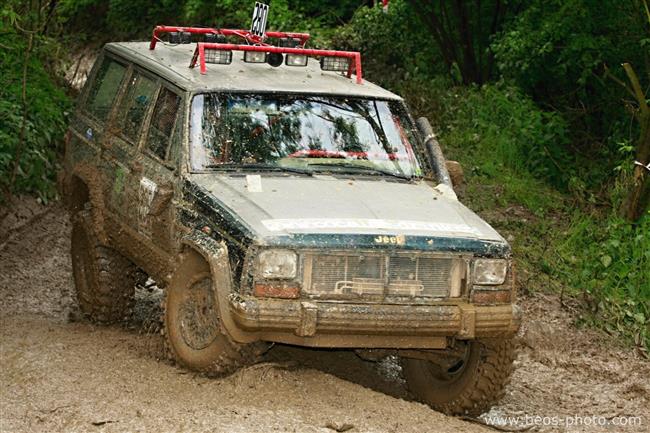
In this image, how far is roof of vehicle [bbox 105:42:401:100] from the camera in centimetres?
756

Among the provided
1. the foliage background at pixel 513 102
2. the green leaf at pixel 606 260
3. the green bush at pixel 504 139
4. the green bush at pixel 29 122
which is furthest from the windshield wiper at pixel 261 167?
the green bush at pixel 504 139

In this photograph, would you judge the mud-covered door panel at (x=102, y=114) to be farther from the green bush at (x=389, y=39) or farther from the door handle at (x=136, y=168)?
the green bush at (x=389, y=39)

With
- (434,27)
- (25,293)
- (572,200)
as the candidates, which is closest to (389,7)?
(434,27)

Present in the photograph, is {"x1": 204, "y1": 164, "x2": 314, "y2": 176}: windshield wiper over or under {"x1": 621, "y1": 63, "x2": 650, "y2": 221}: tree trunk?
over

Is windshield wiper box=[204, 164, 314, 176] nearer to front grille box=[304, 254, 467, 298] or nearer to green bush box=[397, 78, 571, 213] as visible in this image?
front grille box=[304, 254, 467, 298]

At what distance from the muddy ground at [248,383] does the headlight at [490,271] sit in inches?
29.2

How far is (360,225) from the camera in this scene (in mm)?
6480

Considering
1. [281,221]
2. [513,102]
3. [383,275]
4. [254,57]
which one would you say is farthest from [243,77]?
[513,102]

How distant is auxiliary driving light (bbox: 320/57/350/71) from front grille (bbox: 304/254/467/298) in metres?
2.12

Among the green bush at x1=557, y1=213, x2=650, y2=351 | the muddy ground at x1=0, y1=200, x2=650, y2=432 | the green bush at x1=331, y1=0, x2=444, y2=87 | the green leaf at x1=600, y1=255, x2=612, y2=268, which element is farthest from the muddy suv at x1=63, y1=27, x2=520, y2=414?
the green bush at x1=331, y1=0, x2=444, y2=87

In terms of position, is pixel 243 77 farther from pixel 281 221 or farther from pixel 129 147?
pixel 281 221

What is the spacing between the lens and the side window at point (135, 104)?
8.08m

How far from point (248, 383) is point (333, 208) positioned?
1017 mm

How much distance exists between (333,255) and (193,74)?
6.44 feet
